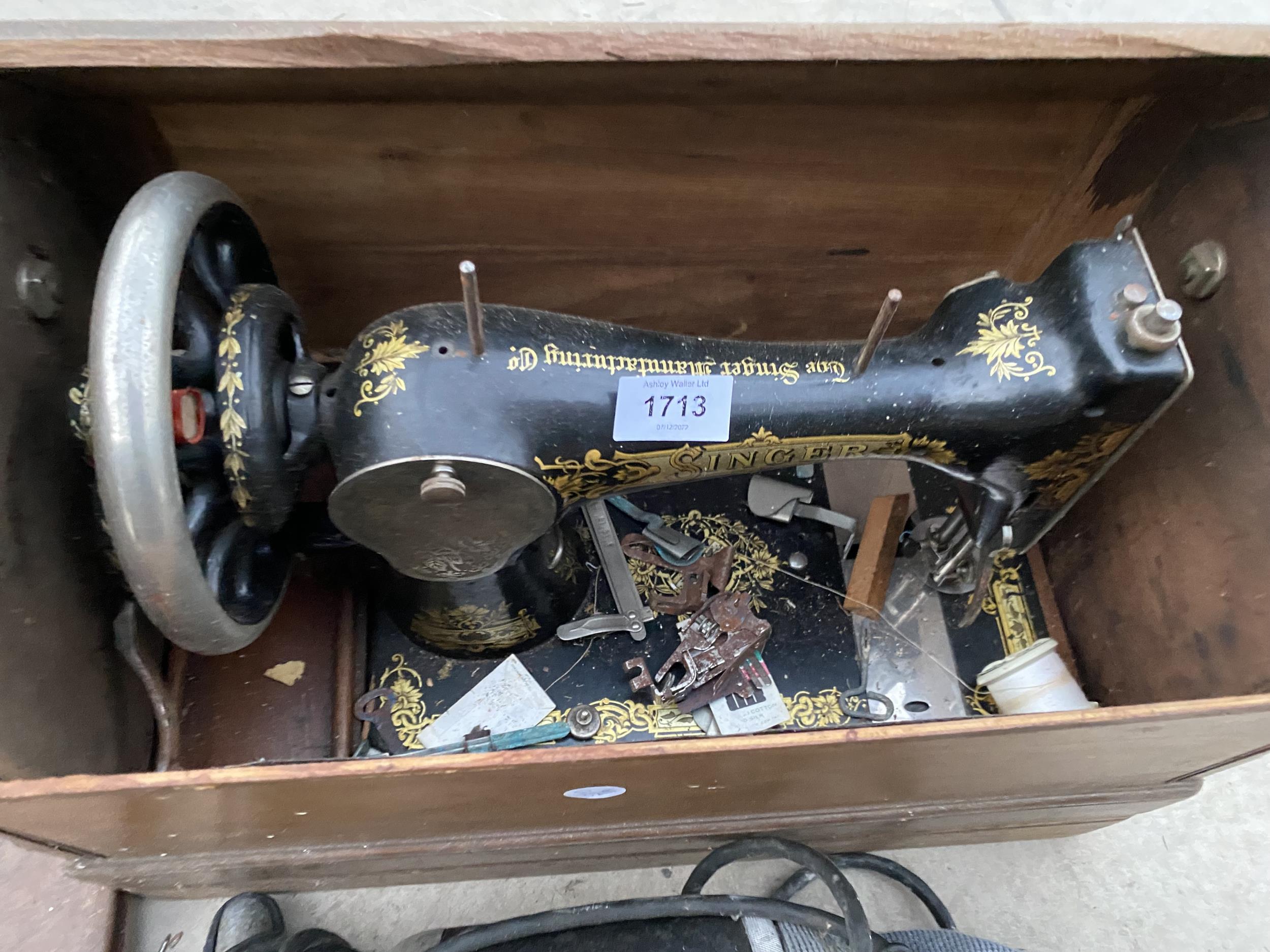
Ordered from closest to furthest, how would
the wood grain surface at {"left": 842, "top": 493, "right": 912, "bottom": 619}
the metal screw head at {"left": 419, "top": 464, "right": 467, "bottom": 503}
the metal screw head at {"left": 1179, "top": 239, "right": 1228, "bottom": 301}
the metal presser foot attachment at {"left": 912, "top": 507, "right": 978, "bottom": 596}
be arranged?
the metal screw head at {"left": 419, "top": 464, "right": 467, "bottom": 503}, the metal screw head at {"left": 1179, "top": 239, "right": 1228, "bottom": 301}, the metal presser foot attachment at {"left": 912, "top": 507, "right": 978, "bottom": 596}, the wood grain surface at {"left": 842, "top": 493, "right": 912, "bottom": 619}

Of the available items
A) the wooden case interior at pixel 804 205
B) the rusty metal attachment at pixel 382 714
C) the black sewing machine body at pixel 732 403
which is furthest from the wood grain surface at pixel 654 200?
the rusty metal attachment at pixel 382 714

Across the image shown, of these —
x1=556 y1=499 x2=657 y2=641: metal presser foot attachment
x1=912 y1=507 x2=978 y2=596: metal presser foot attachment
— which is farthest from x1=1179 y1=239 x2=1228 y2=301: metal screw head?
x1=556 y1=499 x2=657 y2=641: metal presser foot attachment

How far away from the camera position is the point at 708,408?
79cm

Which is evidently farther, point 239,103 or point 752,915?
point 752,915

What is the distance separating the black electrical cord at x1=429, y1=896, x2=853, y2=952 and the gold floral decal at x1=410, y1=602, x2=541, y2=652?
31cm

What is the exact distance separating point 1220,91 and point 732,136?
0.52 metres

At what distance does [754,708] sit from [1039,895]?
0.61 meters

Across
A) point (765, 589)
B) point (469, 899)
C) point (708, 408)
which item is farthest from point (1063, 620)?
point (469, 899)

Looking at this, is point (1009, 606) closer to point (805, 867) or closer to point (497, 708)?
point (805, 867)

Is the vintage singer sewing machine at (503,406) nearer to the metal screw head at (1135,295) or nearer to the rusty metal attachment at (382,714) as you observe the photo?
the metal screw head at (1135,295)

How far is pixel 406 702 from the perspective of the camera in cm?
107

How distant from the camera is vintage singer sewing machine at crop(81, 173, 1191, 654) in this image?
71 cm

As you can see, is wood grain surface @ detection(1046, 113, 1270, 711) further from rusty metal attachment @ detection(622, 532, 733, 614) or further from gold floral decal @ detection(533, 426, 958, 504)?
rusty metal attachment @ detection(622, 532, 733, 614)

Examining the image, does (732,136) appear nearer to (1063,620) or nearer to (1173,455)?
(1173,455)
